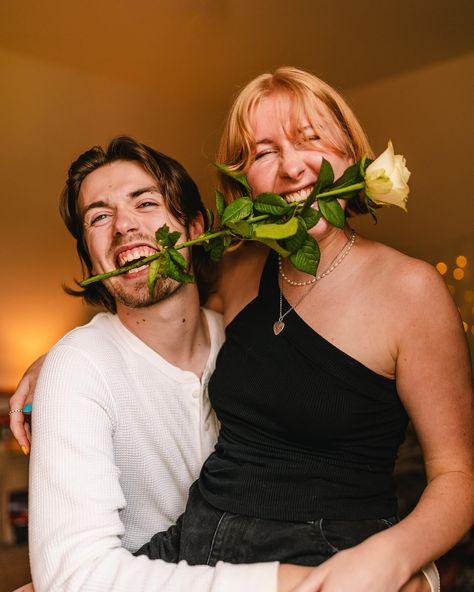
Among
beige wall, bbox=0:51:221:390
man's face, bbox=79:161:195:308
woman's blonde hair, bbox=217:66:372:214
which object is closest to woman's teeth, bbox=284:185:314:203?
woman's blonde hair, bbox=217:66:372:214

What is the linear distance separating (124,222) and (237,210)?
435 millimetres

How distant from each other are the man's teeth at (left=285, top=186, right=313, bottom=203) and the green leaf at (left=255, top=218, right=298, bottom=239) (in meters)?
0.19

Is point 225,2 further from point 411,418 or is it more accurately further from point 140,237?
point 411,418

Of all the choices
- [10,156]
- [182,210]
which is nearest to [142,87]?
[10,156]

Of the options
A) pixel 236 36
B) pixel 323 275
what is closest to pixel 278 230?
pixel 323 275

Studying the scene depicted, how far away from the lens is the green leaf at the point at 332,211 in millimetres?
1232

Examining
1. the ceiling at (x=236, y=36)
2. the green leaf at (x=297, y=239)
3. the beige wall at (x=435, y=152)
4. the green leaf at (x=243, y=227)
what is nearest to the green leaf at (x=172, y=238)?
the green leaf at (x=243, y=227)

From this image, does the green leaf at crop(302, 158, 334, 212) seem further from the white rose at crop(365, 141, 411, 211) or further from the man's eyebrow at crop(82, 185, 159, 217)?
the man's eyebrow at crop(82, 185, 159, 217)

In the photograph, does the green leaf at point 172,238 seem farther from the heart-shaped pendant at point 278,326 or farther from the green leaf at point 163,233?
the heart-shaped pendant at point 278,326

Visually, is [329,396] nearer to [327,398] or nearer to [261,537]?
[327,398]

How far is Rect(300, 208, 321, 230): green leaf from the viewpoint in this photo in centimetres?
124

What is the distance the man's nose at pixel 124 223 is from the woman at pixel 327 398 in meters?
0.29

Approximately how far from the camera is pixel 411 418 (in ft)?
4.35

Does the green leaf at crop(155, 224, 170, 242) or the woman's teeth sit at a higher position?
the woman's teeth
